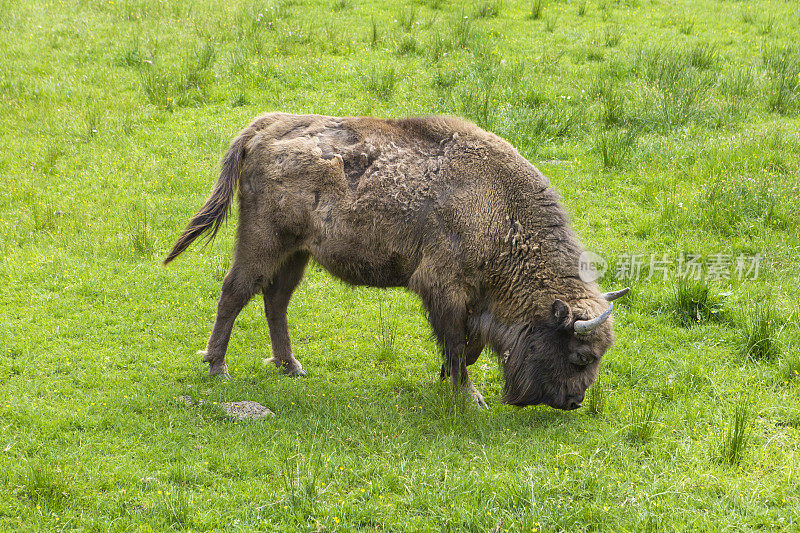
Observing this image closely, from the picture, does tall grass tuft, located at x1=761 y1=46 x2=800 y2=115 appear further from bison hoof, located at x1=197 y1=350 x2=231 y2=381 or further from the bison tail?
bison hoof, located at x1=197 y1=350 x2=231 y2=381

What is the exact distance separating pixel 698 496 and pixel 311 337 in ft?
12.4

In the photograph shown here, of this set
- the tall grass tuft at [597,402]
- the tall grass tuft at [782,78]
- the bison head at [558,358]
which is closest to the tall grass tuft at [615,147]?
the tall grass tuft at [782,78]

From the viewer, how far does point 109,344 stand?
661 cm

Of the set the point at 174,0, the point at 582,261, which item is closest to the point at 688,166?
the point at 582,261

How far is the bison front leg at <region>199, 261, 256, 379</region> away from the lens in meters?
6.27

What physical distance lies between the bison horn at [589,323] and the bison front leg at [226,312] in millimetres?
2701

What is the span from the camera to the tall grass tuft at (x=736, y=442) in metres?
4.93

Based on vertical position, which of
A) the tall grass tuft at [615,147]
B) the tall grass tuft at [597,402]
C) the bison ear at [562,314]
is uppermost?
the tall grass tuft at [615,147]

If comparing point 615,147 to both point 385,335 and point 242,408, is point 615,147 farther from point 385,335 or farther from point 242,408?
A: point 242,408

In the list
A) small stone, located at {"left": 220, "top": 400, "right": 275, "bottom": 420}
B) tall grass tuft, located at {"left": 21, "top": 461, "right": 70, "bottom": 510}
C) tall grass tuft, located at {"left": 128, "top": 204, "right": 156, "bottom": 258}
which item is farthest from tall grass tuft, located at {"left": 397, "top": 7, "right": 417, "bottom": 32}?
tall grass tuft, located at {"left": 21, "top": 461, "right": 70, "bottom": 510}

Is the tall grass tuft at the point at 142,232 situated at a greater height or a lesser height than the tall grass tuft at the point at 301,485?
greater

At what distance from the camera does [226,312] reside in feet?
20.7

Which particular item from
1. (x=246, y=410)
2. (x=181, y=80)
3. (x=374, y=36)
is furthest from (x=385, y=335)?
(x=374, y=36)

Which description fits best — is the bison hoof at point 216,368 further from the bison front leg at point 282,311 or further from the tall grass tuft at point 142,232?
the tall grass tuft at point 142,232
